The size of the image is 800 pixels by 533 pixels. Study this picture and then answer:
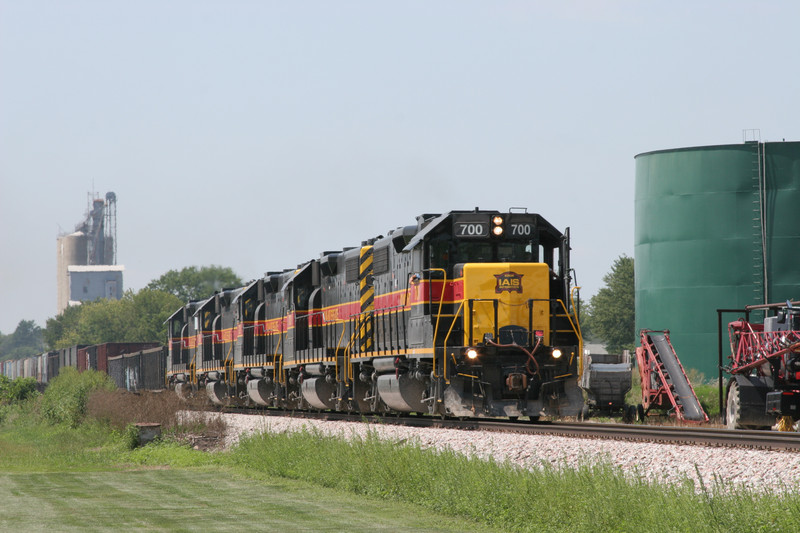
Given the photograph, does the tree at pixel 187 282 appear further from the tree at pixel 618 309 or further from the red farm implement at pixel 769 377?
the red farm implement at pixel 769 377

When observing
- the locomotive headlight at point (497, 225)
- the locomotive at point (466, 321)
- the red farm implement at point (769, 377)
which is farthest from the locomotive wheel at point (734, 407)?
the locomotive headlight at point (497, 225)

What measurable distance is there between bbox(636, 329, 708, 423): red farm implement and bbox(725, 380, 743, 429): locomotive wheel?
4636mm

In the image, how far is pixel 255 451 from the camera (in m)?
17.6

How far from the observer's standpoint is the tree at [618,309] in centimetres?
9831

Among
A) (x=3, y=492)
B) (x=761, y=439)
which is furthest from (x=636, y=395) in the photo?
(x=3, y=492)

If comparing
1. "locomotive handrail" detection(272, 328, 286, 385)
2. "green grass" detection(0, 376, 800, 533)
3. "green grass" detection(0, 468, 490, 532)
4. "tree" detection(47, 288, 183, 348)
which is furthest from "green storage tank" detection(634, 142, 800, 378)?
"tree" detection(47, 288, 183, 348)

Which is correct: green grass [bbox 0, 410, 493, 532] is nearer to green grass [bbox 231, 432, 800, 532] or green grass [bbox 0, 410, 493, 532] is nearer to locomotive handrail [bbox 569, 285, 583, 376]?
green grass [bbox 231, 432, 800, 532]

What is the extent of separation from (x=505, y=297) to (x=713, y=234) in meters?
25.4

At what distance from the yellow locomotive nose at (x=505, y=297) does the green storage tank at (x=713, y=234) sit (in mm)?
24111

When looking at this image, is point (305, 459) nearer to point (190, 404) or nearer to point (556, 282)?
point (556, 282)

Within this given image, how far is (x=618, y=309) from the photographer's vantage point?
9856cm

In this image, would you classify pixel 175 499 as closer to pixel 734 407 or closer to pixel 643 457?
pixel 643 457

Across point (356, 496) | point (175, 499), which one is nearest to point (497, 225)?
point (356, 496)

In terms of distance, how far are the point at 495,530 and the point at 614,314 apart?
90.5 metres
